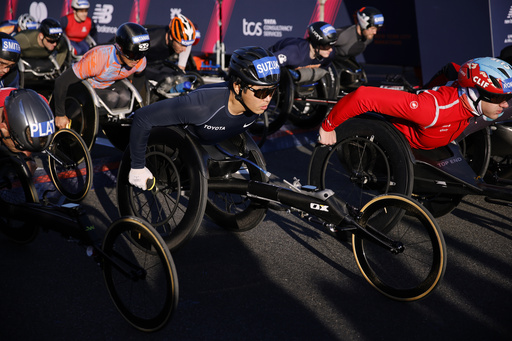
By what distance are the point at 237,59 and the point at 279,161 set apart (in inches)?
134

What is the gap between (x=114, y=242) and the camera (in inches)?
131

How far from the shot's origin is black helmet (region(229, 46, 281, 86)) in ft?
12.2

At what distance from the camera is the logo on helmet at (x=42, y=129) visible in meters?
3.64

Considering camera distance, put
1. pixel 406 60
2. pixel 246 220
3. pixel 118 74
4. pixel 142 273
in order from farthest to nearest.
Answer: pixel 406 60
pixel 118 74
pixel 246 220
pixel 142 273

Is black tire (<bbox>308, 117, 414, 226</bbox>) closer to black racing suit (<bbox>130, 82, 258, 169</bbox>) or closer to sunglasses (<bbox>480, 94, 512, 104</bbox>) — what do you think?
sunglasses (<bbox>480, 94, 512, 104</bbox>)

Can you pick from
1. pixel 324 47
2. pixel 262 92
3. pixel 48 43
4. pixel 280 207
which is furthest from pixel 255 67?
pixel 48 43

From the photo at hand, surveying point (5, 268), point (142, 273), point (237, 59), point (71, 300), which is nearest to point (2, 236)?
point (5, 268)

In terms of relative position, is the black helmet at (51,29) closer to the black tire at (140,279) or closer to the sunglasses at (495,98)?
the black tire at (140,279)

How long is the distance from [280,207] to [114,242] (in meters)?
1.30

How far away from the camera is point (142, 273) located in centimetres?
320

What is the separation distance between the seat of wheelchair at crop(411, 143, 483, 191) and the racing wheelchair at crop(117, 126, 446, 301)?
55 centimetres

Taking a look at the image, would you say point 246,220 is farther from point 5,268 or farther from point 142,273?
point 5,268

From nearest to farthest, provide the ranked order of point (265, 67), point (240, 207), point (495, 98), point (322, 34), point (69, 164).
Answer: point (265, 67)
point (495, 98)
point (240, 207)
point (69, 164)
point (322, 34)

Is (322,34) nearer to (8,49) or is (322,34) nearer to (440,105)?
(440,105)
